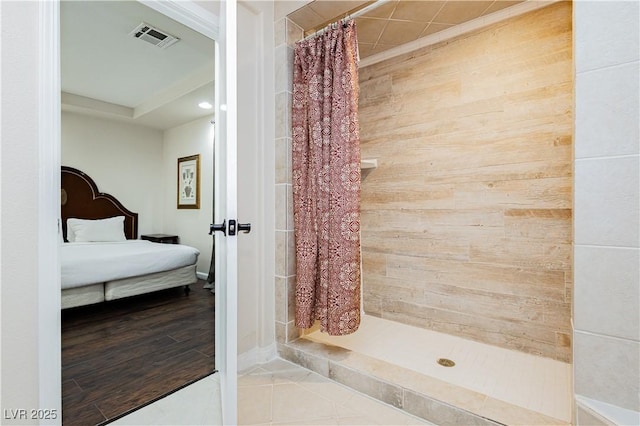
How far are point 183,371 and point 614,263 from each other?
2.19 metres

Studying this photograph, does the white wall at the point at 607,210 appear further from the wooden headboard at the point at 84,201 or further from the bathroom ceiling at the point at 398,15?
the wooden headboard at the point at 84,201

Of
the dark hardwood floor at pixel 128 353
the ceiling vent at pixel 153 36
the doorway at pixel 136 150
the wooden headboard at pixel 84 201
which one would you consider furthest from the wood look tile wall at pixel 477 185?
the wooden headboard at pixel 84 201

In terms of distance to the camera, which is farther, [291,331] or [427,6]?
[291,331]

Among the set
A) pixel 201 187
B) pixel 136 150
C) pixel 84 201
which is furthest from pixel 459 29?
pixel 84 201

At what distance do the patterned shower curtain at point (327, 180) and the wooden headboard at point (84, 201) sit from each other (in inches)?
137

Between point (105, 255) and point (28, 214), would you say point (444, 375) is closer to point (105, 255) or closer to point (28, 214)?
point (28, 214)

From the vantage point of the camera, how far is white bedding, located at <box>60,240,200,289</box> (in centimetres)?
272

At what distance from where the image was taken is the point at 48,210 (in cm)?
118

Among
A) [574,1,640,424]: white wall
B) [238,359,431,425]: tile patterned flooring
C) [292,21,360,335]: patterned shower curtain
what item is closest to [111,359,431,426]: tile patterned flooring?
[238,359,431,425]: tile patterned flooring

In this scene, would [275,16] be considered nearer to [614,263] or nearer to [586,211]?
[586,211]

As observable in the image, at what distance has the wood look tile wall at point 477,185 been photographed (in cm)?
183

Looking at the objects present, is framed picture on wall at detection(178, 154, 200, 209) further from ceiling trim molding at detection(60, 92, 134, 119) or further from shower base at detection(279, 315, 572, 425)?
shower base at detection(279, 315, 572, 425)

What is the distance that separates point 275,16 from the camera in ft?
6.58

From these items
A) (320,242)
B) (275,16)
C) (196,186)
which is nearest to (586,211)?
(320,242)
